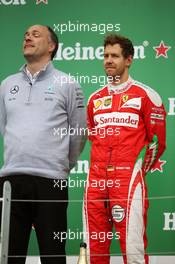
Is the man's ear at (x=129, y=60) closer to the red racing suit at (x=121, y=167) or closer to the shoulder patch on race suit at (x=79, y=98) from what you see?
the red racing suit at (x=121, y=167)

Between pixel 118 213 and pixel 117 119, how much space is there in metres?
0.37

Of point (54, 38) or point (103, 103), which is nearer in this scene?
point (103, 103)

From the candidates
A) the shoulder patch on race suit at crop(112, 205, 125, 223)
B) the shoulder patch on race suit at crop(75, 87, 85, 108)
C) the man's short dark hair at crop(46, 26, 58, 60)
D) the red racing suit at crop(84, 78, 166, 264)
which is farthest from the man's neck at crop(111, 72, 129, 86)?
the shoulder patch on race suit at crop(112, 205, 125, 223)

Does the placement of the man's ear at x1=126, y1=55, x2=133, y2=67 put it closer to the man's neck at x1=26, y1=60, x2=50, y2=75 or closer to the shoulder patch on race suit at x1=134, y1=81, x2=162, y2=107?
the shoulder patch on race suit at x1=134, y1=81, x2=162, y2=107

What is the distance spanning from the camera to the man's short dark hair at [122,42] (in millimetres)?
2693

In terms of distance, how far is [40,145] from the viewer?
246 centimetres

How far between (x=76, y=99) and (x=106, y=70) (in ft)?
0.72

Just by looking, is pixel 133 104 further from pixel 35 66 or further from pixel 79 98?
pixel 35 66

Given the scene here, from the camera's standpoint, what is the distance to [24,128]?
2.45 meters

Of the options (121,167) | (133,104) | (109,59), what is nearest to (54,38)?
(109,59)

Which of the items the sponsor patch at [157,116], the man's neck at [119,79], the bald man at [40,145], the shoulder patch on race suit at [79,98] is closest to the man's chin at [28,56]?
the bald man at [40,145]

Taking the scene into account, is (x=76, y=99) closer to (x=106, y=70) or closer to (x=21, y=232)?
(x=106, y=70)

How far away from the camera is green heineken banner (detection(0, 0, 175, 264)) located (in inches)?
104

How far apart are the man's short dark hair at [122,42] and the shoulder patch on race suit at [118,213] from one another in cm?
65
